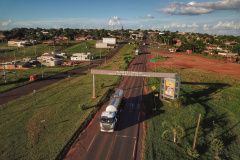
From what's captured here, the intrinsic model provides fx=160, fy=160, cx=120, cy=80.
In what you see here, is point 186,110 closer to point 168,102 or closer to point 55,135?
point 168,102

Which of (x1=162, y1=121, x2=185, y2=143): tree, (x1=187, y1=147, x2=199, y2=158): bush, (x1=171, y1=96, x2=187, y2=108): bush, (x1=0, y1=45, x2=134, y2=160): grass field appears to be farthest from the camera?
(x1=171, y1=96, x2=187, y2=108): bush

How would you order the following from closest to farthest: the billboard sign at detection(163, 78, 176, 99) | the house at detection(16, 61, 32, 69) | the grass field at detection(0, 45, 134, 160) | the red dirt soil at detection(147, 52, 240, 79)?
the grass field at detection(0, 45, 134, 160), the billboard sign at detection(163, 78, 176, 99), the red dirt soil at detection(147, 52, 240, 79), the house at detection(16, 61, 32, 69)

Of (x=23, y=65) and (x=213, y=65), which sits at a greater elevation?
(x=213, y=65)

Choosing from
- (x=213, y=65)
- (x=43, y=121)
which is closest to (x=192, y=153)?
(x=43, y=121)

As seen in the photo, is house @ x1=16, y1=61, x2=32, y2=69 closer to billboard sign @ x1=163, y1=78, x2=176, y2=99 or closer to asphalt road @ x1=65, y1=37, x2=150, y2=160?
asphalt road @ x1=65, y1=37, x2=150, y2=160

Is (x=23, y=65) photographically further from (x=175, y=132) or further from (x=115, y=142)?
(x=175, y=132)

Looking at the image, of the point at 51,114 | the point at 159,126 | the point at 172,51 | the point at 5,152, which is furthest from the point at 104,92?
the point at 172,51

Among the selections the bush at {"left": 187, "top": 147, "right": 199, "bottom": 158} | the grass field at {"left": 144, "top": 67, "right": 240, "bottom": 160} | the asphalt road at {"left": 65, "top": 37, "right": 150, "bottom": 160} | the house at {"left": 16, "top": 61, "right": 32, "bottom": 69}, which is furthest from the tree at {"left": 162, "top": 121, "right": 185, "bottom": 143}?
the house at {"left": 16, "top": 61, "right": 32, "bottom": 69}

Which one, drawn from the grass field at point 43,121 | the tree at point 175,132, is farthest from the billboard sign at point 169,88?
the grass field at point 43,121
